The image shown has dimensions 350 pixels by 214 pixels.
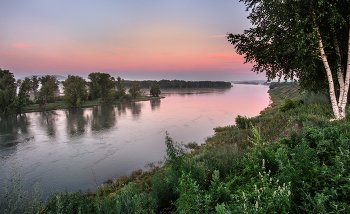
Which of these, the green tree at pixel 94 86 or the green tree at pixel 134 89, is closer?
the green tree at pixel 94 86

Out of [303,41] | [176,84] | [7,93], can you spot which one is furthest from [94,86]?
[176,84]

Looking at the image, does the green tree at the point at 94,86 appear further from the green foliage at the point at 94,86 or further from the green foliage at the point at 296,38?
the green foliage at the point at 296,38

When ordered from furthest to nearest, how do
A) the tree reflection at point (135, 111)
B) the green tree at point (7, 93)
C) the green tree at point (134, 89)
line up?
the green tree at point (134, 89) < the green tree at point (7, 93) < the tree reflection at point (135, 111)

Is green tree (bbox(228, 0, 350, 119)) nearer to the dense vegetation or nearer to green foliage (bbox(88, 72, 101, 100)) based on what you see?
green foliage (bbox(88, 72, 101, 100))

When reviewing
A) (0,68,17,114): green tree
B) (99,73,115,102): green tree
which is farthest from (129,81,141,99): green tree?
(0,68,17,114): green tree

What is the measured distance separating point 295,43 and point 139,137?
1763 cm

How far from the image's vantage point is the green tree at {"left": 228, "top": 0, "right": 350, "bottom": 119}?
7645 millimetres

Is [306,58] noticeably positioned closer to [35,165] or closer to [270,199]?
[270,199]

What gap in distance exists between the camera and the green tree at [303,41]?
25.1 ft

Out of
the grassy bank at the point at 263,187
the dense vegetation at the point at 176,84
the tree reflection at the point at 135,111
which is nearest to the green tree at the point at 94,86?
the tree reflection at the point at 135,111

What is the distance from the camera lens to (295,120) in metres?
8.15

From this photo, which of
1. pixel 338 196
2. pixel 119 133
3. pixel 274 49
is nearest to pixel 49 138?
pixel 119 133

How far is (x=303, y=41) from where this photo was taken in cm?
727

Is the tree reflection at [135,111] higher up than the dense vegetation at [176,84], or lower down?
lower down
